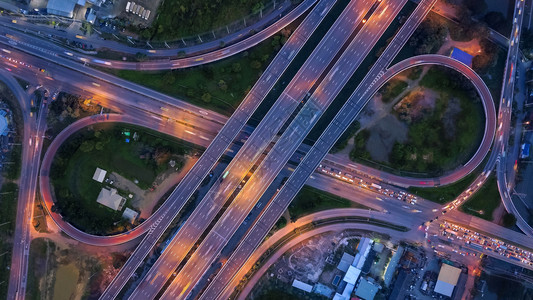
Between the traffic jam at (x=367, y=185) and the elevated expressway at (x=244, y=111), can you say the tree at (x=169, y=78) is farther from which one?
the traffic jam at (x=367, y=185)

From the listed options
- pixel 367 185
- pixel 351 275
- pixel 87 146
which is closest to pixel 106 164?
pixel 87 146

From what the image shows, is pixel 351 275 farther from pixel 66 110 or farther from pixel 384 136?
pixel 66 110

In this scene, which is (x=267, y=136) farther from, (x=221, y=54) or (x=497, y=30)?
(x=497, y=30)

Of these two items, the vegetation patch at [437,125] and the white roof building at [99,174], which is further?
the vegetation patch at [437,125]

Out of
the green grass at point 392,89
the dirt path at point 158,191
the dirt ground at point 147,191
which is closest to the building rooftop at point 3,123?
the dirt ground at point 147,191

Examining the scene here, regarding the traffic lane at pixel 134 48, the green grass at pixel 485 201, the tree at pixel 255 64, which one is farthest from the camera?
the traffic lane at pixel 134 48

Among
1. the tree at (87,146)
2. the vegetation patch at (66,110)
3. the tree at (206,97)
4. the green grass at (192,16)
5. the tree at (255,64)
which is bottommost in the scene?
the tree at (87,146)
